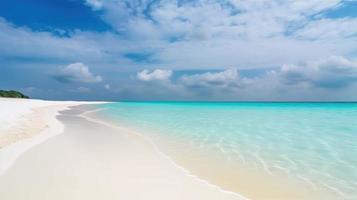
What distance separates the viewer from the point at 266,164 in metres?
6.40

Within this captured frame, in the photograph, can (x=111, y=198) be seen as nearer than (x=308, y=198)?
Yes

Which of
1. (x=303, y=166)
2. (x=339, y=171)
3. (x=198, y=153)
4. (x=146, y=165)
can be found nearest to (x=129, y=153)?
(x=146, y=165)

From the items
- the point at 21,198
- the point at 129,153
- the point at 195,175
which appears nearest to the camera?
the point at 21,198

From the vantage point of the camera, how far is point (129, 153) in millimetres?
7227

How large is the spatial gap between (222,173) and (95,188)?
263 centimetres

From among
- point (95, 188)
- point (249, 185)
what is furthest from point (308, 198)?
point (95, 188)

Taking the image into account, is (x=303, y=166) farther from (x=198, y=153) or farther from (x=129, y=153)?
(x=129, y=153)

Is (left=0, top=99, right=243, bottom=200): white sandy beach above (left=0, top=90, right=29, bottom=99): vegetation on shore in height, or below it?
below

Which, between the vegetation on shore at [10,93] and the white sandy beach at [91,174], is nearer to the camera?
the white sandy beach at [91,174]

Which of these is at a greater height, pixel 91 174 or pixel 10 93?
pixel 10 93

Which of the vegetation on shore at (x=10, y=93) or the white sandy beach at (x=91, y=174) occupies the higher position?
the vegetation on shore at (x=10, y=93)

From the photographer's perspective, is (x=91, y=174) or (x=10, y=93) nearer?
(x=91, y=174)

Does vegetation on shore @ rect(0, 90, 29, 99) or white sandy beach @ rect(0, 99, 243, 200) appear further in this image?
vegetation on shore @ rect(0, 90, 29, 99)

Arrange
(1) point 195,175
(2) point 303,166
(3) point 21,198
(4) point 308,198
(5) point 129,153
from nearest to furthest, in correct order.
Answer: (3) point 21,198 → (4) point 308,198 → (1) point 195,175 → (2) point 303,166 → (5) point 129,153
